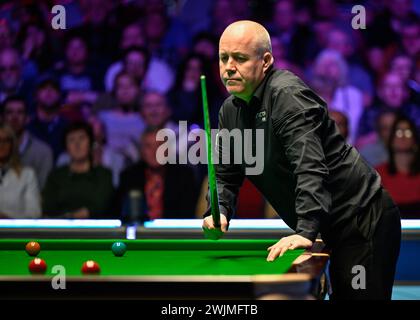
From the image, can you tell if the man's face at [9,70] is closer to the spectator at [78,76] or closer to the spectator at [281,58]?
the spectator at [78,76]

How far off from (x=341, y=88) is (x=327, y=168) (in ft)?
11.4

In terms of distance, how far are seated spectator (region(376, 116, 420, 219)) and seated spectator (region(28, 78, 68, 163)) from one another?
97.2 inches

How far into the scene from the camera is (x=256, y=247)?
3104 millimetres

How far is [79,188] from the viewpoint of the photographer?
6.04m

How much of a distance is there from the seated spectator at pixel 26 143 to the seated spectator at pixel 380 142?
2.38 meters

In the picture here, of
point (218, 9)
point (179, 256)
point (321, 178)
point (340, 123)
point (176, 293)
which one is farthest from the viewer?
point (218, 9)

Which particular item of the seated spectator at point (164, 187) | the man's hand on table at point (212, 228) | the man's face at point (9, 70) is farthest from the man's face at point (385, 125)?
the man's hand on table at point (212, 228)

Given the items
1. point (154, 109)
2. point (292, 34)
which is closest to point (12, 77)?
point (154, 109)

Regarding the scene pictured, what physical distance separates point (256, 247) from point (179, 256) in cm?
32

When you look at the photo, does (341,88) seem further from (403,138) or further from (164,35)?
(164,35)

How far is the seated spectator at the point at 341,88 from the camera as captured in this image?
6102 mm
